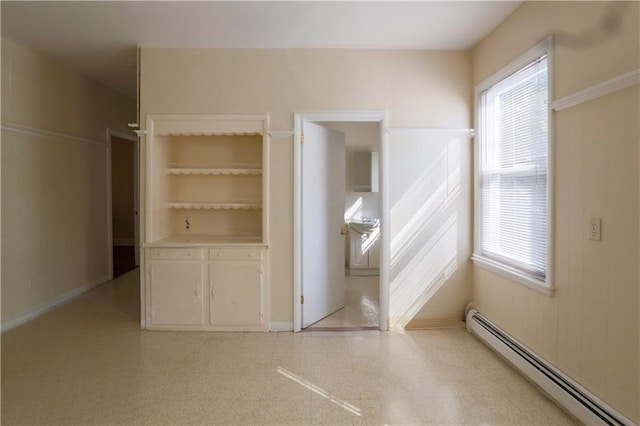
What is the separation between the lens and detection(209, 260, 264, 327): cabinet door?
367 cm

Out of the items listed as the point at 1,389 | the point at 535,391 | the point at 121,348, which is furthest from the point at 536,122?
the point at 1,389

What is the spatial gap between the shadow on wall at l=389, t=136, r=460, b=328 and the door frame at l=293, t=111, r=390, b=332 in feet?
0.25

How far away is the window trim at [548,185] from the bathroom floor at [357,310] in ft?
4.12

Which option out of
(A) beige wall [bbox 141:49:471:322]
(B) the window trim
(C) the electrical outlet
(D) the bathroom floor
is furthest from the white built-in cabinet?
(C) the electrical outlet

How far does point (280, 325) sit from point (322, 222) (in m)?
1.12

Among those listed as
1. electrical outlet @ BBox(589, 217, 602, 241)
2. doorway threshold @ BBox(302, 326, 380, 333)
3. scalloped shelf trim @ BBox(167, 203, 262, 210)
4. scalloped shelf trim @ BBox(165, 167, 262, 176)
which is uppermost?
scalloped shelf trim @ BBox(165, 167, 262, 176)

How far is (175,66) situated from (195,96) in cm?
35

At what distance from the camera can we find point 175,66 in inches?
147

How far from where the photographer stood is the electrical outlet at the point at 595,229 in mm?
2137

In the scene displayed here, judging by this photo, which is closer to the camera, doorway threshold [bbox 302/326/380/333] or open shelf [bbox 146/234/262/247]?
open shelf [bbox 146/234/262/247]

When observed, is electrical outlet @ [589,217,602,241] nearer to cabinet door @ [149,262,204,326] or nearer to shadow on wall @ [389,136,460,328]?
shadow on wall @ [389,136,460,328]

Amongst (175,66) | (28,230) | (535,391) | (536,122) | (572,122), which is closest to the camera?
(572,122)

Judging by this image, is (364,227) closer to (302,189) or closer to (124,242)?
(302,189)

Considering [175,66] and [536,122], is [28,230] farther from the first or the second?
[536,122]
